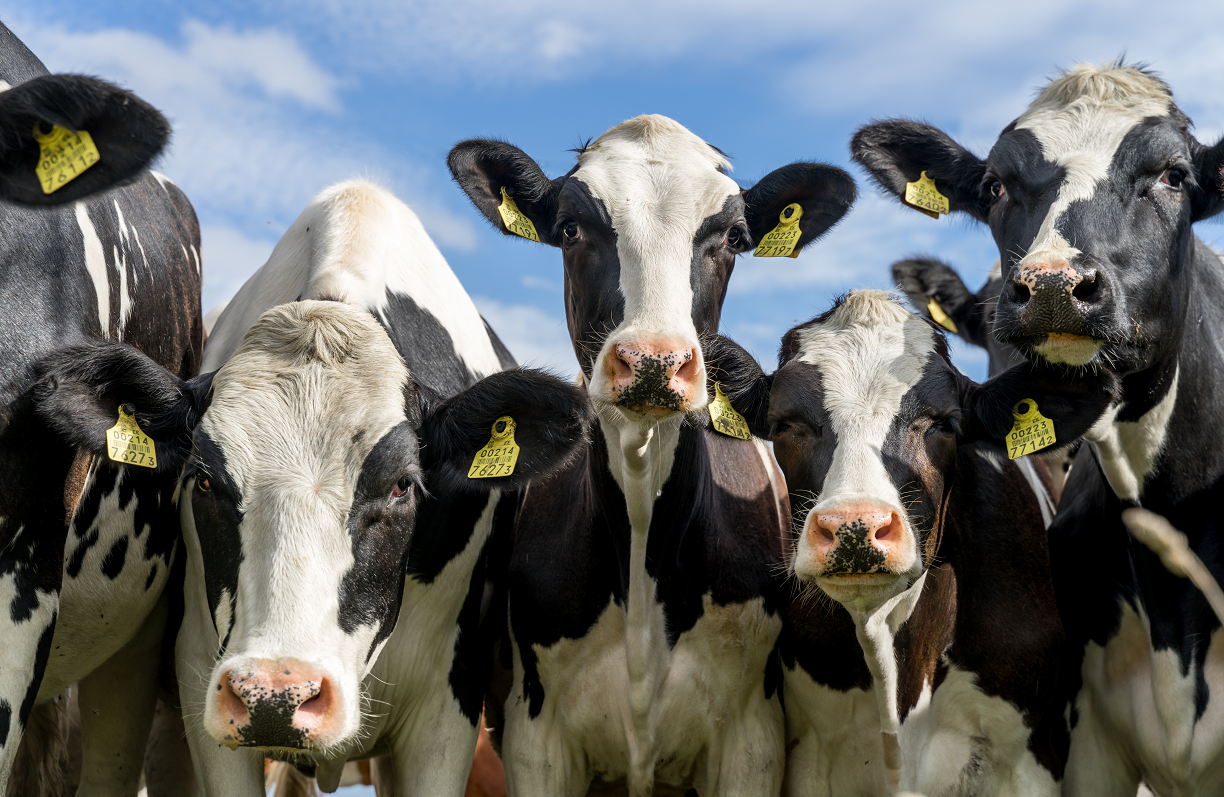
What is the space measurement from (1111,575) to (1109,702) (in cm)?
57

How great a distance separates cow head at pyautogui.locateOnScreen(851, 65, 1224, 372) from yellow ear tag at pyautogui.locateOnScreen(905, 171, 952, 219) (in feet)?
1.28

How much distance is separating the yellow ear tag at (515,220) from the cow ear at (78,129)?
6.24 feet

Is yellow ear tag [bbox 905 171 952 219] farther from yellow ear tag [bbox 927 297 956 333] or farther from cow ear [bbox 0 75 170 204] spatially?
cow ear [bbox 0 75 170 204]

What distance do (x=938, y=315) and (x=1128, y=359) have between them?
4.07m

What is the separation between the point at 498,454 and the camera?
5227mm

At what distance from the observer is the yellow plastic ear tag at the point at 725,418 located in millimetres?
5500

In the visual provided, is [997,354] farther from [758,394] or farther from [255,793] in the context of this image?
[255,793]

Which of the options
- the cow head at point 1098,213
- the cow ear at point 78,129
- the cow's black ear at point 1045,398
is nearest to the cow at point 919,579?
the cow's black ear at point 1045,398

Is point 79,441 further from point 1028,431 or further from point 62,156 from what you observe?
point 1028,431

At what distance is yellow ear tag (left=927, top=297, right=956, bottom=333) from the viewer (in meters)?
9.02

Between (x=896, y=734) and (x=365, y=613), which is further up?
(x=365, y=613)

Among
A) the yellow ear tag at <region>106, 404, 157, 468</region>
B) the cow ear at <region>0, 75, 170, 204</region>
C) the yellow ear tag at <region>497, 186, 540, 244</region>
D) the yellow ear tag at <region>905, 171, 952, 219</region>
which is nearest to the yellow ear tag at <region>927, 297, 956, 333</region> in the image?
the yellow ear tag at <region>905, 171, 952, 219</region>

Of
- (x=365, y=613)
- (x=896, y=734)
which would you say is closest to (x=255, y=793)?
(x=365, y=613)

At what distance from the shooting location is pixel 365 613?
181 inches
